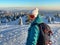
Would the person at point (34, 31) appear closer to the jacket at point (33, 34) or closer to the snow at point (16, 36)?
the jacket at point (33, 34)

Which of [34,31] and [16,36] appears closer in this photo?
Result: [34,31]

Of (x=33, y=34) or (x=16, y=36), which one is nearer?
(x=33, y=34)

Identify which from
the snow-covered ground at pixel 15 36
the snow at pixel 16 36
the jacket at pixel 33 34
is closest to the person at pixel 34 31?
the jacket at pixel 33 34

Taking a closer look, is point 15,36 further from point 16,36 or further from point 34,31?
point 34,31

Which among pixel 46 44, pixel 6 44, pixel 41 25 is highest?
pixel 41 25

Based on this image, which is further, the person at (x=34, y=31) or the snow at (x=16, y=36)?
the snow at (x=16, y=36)

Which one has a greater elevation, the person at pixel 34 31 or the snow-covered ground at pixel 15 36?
the person at pixel 34 31

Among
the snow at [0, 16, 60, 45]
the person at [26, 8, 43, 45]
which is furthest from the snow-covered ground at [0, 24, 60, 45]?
the person at [26, 8, 43, 45]

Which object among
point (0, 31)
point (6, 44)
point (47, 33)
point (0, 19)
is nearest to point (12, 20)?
point (0, 19)

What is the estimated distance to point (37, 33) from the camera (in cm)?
386

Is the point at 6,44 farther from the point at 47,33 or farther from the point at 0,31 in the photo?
the point at 47,33

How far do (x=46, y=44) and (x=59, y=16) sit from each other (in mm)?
10153

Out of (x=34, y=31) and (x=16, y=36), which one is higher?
(x=34, y=31)

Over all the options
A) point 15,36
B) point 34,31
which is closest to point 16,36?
point 15,36
